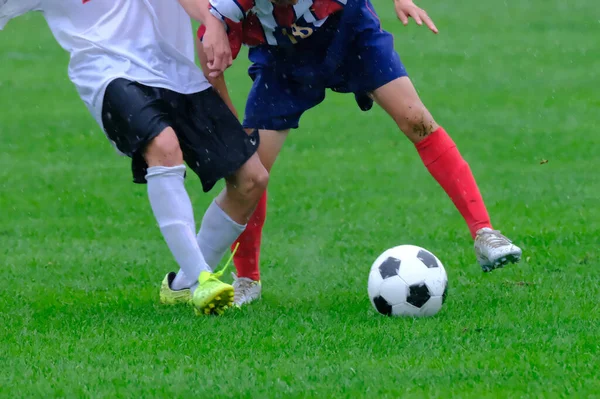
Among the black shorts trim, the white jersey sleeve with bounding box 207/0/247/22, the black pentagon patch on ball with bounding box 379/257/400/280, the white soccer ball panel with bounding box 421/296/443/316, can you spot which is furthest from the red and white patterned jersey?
the white soccer ball panel with bounding box 421/296/443/316

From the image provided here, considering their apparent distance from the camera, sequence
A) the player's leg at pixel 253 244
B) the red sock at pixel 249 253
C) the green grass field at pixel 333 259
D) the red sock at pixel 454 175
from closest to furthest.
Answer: the green grass field at pixel 333 259, the red sock at pixel 454 175, the player's leg at pixel 253 244, the red sock at pixel 249 253

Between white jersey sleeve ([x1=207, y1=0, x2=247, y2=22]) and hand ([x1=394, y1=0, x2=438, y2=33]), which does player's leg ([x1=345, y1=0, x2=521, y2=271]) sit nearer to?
hand ([x1=394, y1=0, x2=438, y2=33])

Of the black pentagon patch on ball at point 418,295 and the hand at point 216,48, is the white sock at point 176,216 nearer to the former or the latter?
the hand at point 216,48

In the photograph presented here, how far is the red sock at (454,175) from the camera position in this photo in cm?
570

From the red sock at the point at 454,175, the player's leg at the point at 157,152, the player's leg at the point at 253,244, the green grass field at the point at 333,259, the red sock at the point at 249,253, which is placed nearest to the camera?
the green grass field at the point at 333,259

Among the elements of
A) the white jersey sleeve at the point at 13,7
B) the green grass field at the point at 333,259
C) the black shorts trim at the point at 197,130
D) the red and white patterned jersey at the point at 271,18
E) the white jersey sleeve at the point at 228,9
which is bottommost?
the green grass field at the point at 333,259

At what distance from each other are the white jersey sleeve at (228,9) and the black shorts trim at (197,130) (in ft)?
1.20

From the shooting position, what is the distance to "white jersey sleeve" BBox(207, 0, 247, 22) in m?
5.36

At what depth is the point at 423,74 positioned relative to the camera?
1579 cm

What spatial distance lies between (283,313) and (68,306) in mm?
1121

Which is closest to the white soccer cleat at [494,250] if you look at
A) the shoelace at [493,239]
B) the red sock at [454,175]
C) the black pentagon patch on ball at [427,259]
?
the shoelace at [493,239]

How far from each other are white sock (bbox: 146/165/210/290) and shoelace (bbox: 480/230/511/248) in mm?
1362

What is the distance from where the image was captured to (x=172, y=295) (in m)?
5.62

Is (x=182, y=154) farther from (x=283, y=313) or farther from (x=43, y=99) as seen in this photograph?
(x=43, y=99)
